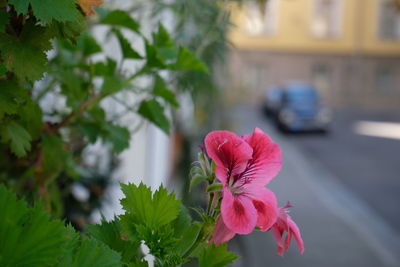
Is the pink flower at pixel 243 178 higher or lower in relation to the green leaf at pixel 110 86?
lower

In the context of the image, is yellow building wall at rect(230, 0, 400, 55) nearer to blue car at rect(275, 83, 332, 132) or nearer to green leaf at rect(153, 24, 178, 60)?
blue car at rect(275, 83, 332, 132)

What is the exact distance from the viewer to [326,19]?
24.1 m

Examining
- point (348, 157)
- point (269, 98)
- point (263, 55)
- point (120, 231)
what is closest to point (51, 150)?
point (120, 231)

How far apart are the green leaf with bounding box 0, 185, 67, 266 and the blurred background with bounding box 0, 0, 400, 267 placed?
0.58 feet

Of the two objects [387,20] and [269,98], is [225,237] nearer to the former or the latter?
[269,98]

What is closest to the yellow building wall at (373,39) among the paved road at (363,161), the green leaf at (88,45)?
the paved road at (363,161)

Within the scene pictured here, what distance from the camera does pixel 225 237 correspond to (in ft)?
1.63

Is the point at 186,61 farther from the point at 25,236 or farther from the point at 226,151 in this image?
the point at 25,236

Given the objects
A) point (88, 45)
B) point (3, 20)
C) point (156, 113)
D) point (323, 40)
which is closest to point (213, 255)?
point (3, 20)

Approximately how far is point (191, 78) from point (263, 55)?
23077 millimetres

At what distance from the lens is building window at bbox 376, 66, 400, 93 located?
24.8 m

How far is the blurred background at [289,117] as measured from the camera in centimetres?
180

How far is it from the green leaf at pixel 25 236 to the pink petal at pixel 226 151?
14 centimetres

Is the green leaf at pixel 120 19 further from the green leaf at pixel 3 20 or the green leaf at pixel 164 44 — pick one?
the green leaf at pixel 3 20
